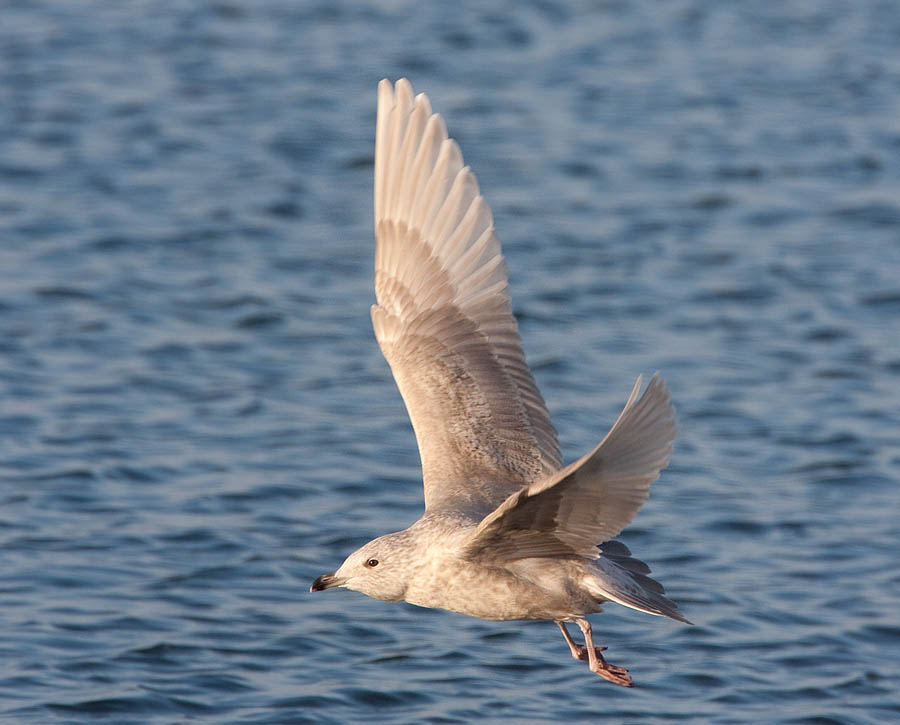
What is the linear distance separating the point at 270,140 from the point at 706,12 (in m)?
5.92

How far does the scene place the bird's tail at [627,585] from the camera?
6230mm

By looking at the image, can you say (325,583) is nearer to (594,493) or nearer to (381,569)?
(381,569)

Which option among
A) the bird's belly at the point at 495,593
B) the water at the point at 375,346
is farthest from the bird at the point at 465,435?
the water at the point at 375,346

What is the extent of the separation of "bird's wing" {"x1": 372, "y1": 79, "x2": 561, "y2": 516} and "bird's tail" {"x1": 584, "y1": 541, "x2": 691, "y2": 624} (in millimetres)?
601

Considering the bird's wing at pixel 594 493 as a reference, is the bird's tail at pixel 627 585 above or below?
below

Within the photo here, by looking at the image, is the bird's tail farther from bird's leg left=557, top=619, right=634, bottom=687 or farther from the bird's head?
the bird's head

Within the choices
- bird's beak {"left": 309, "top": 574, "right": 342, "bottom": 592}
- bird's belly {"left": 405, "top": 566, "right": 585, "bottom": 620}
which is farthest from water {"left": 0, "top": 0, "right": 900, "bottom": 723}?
bird's belly {"left": 405, "top": 566, "right": 585, "bottom": 620}

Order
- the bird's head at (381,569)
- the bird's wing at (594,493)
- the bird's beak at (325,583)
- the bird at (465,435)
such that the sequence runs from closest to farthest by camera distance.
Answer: the bird's wing at (594,493), the bird at (465,435), the bird's head at (381,569), the bird's beak at (325,583)

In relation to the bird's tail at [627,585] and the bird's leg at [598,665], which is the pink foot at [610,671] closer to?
the bird's leg at [598,665]

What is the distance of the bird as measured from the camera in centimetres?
623

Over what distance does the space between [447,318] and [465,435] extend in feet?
1.92

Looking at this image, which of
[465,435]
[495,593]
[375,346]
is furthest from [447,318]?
[375,346]

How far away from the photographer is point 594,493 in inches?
225

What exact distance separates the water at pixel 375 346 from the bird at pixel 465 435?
148cm
